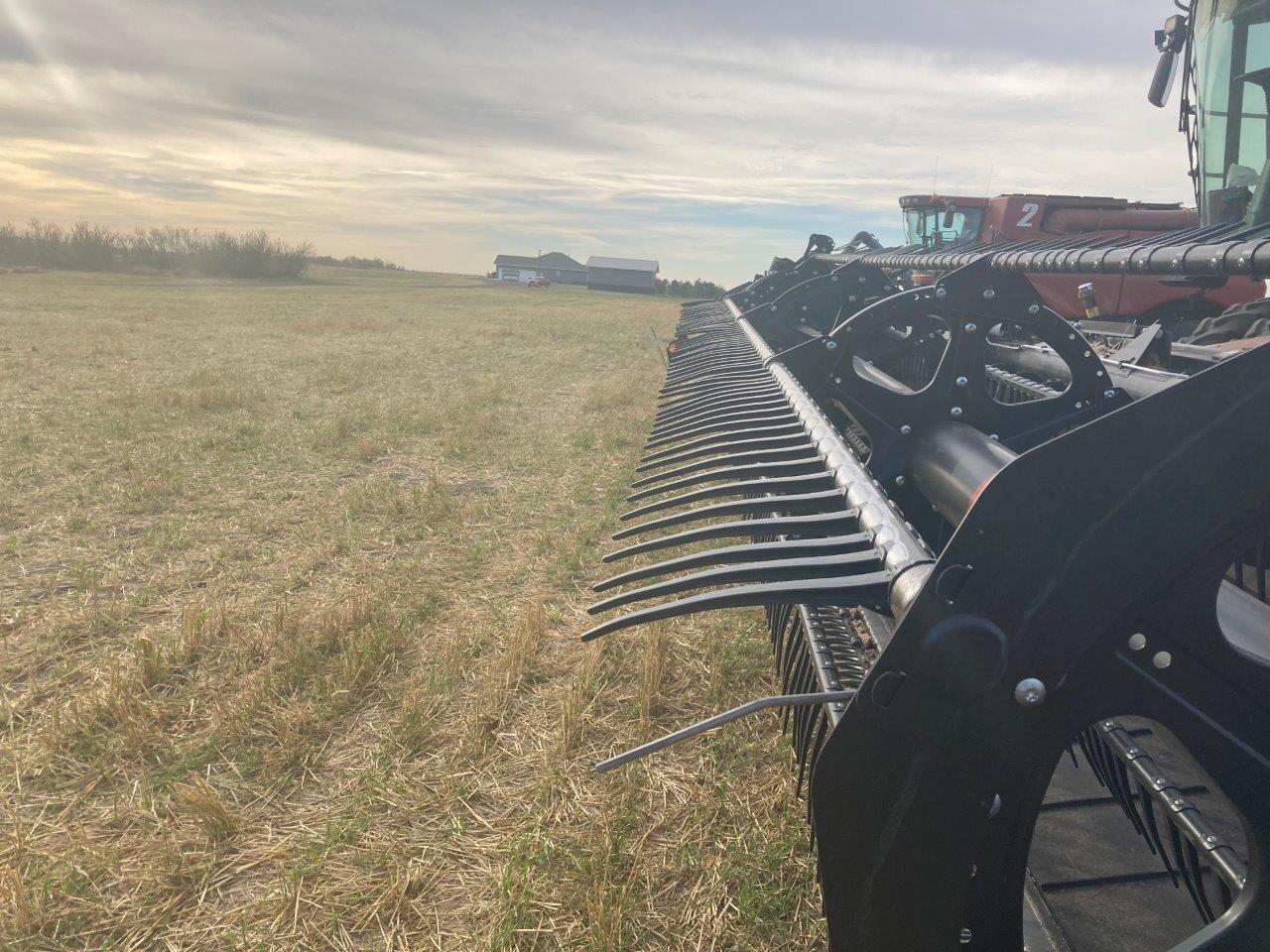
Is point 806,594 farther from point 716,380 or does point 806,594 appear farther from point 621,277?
point 621,277

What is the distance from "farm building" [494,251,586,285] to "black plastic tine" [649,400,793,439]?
254 ft

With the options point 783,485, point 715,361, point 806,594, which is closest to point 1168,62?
point 715,361

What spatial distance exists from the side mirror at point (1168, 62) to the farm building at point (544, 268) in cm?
7532

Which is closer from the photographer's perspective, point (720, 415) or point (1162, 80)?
point (720, 415)

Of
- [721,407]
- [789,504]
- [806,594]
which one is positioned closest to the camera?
[806,594]

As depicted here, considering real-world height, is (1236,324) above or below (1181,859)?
above

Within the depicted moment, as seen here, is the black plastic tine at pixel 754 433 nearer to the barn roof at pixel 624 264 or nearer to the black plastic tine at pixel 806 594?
the black plastic tine at pixel 806 594

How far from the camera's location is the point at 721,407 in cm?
356

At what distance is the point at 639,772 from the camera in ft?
9.25

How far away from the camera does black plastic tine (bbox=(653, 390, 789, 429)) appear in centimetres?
329

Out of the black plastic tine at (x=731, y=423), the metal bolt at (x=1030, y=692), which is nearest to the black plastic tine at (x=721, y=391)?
the black plastic tine at (x=731, y=423)

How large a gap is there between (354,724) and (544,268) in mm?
90388

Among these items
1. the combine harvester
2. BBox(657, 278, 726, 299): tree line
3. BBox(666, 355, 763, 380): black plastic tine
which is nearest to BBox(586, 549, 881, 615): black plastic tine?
the combine harvester

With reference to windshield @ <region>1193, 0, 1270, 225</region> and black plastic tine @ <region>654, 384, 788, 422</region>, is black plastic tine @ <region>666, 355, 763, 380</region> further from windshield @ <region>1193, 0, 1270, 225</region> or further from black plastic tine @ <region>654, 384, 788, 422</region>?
windshield @ <region>1193, 0, 1270, 225</region>
